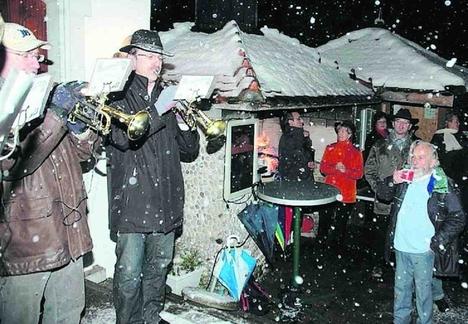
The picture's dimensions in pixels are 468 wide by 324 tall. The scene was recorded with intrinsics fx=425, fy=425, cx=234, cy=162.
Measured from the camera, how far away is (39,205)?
305cm

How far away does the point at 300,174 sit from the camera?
8.13 m

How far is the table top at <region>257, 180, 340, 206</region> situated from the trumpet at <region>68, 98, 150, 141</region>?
3.16 metres

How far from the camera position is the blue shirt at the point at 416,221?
15.3ft

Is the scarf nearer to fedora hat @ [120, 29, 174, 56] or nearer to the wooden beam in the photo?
the wooden beam

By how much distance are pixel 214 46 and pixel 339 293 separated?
4.55 meters

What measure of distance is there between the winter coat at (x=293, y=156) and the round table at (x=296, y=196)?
886mm

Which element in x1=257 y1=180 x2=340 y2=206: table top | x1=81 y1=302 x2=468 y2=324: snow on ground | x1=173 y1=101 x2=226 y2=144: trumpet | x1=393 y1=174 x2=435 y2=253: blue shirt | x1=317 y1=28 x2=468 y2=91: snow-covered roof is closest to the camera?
x1=173 y1=101 x2=226 y2=144: trumpet

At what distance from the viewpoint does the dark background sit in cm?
2348

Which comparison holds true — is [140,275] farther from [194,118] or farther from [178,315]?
[194,118]

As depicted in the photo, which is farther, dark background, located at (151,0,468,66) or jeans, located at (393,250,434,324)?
dark background, located at (151,0,468,66)

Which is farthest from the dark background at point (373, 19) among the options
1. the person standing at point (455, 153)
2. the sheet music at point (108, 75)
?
the sheet music at point (108, 75)

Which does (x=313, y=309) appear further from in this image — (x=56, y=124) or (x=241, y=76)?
(x=56, y=124)

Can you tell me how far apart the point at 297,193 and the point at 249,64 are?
2.10m

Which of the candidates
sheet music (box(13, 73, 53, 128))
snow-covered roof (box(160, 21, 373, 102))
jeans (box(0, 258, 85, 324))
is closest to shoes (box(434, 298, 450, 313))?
snow-covered roof (box(160, 21, 373, 102))
